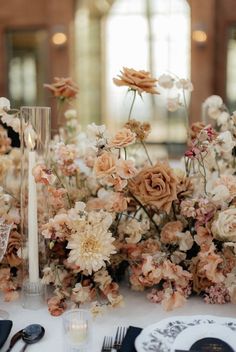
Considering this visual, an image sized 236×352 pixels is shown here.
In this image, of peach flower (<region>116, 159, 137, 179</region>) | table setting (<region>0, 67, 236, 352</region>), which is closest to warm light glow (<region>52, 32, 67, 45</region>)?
table setting (<region>0, 67, 236, 352</region>)

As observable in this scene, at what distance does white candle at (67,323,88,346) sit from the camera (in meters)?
0.80

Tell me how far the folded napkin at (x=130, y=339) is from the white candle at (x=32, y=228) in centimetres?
25

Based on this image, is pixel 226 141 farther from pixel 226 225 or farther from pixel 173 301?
pixel 173 301

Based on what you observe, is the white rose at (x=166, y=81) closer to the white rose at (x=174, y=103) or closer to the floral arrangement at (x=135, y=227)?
the white rose at (x=174, y=103)

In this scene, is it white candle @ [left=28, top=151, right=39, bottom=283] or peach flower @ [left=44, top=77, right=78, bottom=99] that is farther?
peach flower @ [left=44, top=77, right=78, bottom=99]

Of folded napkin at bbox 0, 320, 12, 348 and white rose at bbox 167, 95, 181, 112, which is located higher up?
white rose at bbox 167, 95, 181, 112

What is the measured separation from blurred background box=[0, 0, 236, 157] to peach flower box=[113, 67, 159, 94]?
4.88m

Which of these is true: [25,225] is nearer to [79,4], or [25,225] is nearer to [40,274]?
[40,274]

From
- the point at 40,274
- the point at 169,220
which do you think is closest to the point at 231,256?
the point at 169,220

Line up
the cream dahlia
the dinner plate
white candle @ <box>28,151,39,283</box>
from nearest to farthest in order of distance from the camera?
1. the dinner plate
2. the cream dahlia
3. white candle @ <box>28,151,39,283</box>

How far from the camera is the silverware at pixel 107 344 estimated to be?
0.80m

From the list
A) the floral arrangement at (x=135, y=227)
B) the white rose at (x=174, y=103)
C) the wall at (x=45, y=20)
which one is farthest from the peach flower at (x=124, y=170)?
the wall at (x=45, y=20)

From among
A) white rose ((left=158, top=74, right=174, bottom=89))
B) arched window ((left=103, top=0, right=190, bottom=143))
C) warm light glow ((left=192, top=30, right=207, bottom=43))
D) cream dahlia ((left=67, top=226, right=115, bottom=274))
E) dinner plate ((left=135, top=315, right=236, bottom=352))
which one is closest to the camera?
dinner plate ((left=135, top=315, right=236, bottom=352))

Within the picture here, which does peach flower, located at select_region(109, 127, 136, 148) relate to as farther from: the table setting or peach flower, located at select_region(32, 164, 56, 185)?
peach flower, located at select_region(32, 164, 56, 185)
